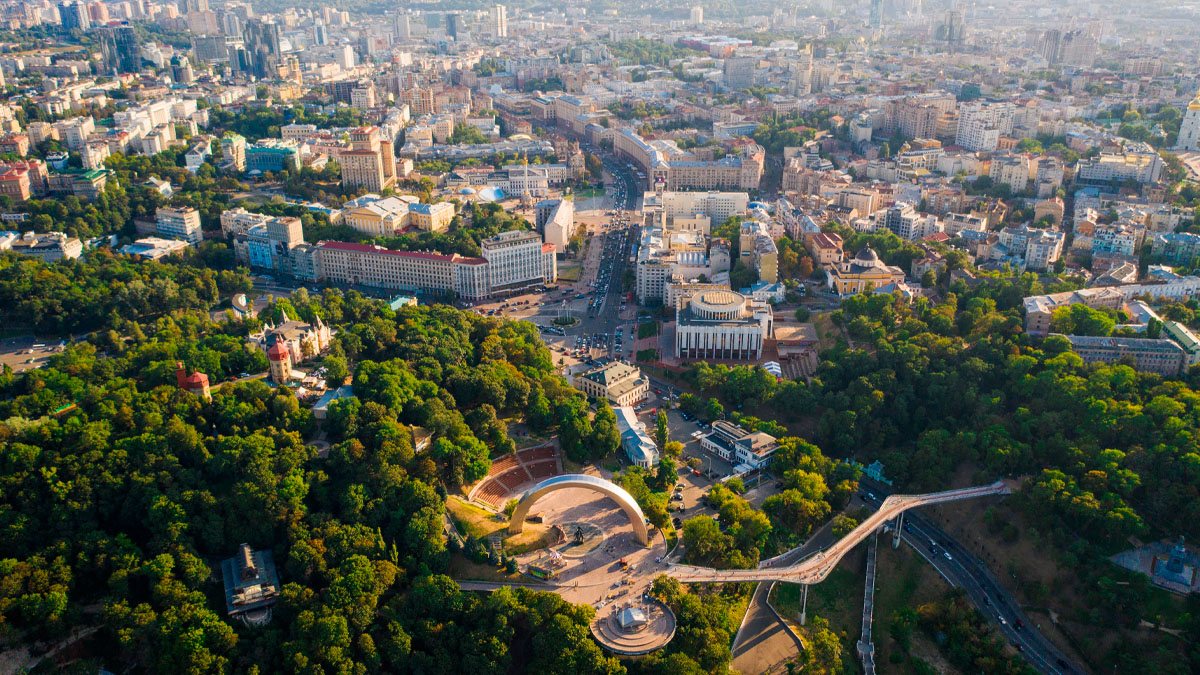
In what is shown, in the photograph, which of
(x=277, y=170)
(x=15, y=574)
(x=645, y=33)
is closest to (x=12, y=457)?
(x=15, y=574)

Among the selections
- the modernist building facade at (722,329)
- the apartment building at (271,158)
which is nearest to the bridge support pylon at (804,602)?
the modernist building facade at (722,329)

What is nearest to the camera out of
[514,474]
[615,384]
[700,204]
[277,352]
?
[514,474]

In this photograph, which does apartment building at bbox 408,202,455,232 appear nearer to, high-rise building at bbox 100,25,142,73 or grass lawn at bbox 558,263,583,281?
grass lawn at bbox 558,263,583,281

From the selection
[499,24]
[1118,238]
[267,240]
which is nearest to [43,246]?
[267,240]

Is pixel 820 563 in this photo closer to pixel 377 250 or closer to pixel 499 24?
pixel 377 250

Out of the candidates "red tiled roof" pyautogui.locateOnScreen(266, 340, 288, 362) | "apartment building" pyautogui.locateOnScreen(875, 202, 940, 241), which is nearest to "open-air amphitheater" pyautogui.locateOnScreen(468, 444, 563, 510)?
"red tiled roof" pyautogui.locateOnScreen(266, 340, 288, 362)
